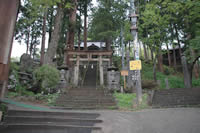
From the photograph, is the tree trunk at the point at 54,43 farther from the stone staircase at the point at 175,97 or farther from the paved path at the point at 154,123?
the stone staircase at the point at 175,97

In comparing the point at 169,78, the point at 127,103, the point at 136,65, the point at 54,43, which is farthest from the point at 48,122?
the point at 169,78

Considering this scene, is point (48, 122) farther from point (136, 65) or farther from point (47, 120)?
point (136, 65)

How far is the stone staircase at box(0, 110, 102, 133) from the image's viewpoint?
14.5 ft

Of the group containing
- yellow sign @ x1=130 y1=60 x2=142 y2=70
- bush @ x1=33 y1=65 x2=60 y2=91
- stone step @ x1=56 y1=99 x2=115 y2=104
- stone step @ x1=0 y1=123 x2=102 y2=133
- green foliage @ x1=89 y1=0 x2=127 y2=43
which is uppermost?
green foliage @ x1=89 y1=0 x2=127 y2=43

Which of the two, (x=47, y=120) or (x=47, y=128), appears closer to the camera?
(x=47, y=128)

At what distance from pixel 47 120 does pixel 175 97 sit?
819 cm

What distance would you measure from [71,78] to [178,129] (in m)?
12.5

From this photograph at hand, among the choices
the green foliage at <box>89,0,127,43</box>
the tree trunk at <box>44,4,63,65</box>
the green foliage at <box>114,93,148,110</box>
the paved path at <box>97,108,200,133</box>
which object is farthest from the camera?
the green foliage at <box>89,0,127,43</box>

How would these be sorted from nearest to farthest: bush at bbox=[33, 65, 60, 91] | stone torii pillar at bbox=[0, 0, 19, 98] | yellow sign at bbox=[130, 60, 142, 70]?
stone torii pillar at bbox=[0, 0, 19, 98] → yellow sign at bbox=[130, 60, 142, 70] → bush at bbox=[33, 65, 60, 91]

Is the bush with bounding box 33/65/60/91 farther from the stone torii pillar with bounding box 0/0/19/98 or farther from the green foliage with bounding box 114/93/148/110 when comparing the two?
the stone torii pillar with bounding box 0/0/19/98

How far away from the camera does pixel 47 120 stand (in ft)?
16.3

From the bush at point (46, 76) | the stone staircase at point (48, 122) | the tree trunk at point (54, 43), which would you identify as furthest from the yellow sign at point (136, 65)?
the tree trunk at point (54, 43)

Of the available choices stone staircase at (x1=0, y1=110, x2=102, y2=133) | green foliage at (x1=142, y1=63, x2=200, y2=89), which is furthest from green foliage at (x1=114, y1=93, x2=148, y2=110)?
green foliage at (x1=142, y1=63, x2=200, y2=89)

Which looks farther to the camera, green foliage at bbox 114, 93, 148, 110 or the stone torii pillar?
green foliage at bbox 114, 93, 148, 110
